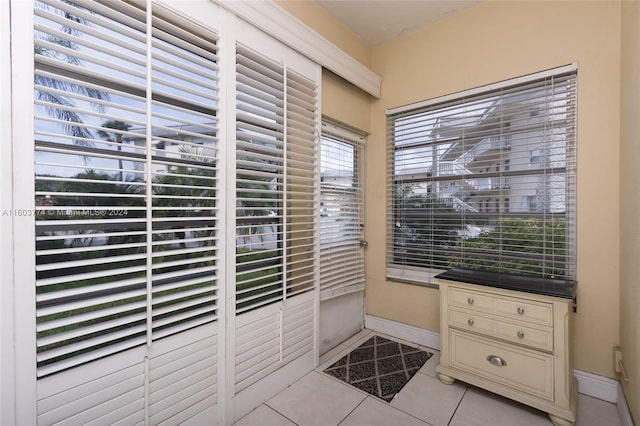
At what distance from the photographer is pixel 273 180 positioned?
6.30 ft

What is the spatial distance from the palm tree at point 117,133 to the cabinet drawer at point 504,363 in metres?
2.21

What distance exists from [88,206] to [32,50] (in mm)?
569

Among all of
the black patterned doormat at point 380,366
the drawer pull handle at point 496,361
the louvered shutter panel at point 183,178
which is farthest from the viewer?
the black patterned doormat at point 380,366

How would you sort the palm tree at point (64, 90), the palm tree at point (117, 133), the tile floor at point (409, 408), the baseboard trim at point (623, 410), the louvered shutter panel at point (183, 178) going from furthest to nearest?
the tile floor at point (409, 408) → the baseboard trim at point (623, 410) → the louvered shutter panel at point (183, 178) → the palm tree at point (117, 133) → the palm tree at point (64, 90)

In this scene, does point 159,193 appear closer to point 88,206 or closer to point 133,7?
point 88,206

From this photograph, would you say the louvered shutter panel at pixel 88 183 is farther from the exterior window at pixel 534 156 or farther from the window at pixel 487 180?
the exterior window at pixel 534 156

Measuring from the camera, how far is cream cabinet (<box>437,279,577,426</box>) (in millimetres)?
1643

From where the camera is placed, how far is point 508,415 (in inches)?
67.9

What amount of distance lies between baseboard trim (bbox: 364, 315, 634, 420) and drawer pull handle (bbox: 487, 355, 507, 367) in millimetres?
582

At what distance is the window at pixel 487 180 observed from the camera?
201 centimetres

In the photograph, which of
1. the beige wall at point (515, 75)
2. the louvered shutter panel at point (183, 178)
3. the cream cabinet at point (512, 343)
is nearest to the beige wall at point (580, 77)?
the beige wall at point (515, 75)

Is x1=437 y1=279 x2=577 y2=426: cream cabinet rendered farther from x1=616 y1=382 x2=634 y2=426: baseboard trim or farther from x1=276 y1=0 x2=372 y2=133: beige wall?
x1=276 y1=0 x2=372 y2=133: beige wall

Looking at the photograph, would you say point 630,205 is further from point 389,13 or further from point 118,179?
point 118,179

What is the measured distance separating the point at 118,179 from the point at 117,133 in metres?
0.19
